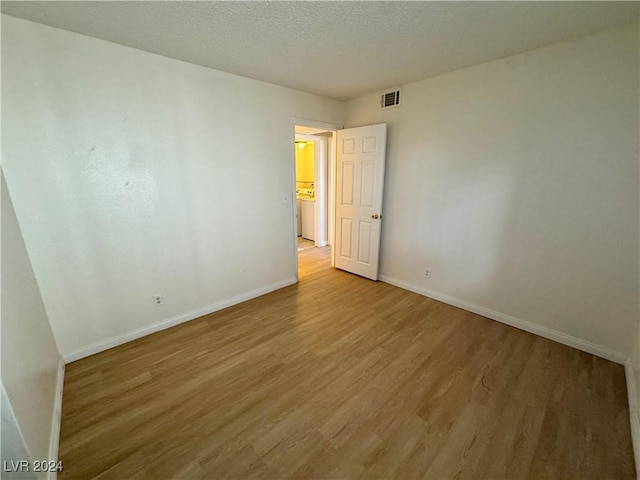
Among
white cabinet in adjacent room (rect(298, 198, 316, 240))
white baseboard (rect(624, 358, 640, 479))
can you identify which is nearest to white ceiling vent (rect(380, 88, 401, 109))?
white cabinet in adjacent room (rect(298, 198, 316, 240))

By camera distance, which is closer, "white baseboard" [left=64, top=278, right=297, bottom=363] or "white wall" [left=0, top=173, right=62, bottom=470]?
"white wall" [left=0, top=173, right=62, bottom=470]

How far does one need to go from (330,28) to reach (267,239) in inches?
86.6

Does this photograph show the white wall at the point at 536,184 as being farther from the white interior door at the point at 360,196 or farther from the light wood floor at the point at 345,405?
the light wood floor at the point at 345,405

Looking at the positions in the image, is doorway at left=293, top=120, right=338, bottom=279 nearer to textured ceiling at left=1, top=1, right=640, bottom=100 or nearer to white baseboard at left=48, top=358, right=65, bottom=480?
textured ceiling at left=1, top=1, right=640, bottom=100

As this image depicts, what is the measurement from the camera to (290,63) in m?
2.40

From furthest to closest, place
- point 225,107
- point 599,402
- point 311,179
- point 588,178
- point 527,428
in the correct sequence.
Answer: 1. point 311,179
2. point 225,107
3. point 588,178
4. point 599,402
5. point 527,428

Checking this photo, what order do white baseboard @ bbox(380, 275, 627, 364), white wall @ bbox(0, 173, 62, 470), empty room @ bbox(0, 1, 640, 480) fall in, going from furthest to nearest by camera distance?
white baseboard @ bbox(380, 275, 627, 364), empty room @ bbox(0, 1, 640, 480), white wall @ bbox(0, 173, 62, 470)

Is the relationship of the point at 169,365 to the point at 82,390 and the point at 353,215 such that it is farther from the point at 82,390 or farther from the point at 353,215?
the point at 353,215

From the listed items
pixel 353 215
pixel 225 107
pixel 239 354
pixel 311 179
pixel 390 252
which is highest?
pixel 225 107

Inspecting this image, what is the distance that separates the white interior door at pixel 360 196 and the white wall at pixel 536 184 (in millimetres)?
289

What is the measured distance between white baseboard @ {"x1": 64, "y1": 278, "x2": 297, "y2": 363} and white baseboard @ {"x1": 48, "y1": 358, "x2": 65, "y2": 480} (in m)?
0.20

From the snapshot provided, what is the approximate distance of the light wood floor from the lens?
1.40 m

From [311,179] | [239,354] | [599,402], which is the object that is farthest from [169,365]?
[311,179]

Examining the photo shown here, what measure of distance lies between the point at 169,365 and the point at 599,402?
10.2 ft
